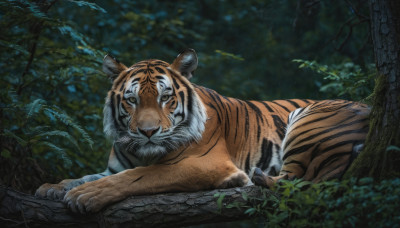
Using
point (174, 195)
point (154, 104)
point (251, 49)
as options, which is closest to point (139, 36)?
point (251, 49)

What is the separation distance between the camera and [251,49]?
1148cm

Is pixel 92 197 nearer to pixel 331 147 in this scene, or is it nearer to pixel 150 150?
pixel 150 150

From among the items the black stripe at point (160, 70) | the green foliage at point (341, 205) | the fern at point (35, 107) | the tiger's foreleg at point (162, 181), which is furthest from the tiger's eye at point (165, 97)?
the green foliage at point (341, 205)

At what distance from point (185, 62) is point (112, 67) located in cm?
73

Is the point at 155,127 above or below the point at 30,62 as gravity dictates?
below

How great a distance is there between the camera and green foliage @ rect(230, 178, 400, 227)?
2613mm

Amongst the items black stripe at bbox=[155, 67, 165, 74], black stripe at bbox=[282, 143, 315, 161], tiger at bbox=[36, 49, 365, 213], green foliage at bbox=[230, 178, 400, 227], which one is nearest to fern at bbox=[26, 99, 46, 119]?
tiger at bbox=[36, 49, 365, 213]

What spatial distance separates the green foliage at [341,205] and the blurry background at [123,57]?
6.12 feet

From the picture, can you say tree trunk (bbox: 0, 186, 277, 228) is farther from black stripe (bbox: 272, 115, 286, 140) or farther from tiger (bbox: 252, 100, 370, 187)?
black stripe (bbox: 272, 115, 286, 140)

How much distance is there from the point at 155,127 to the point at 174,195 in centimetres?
60

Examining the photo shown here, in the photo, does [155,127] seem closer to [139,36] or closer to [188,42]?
[139,36]

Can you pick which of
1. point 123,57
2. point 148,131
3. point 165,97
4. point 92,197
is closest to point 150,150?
point 148,131

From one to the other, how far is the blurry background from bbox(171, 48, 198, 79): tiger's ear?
1063 mm

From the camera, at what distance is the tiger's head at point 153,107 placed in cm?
370
